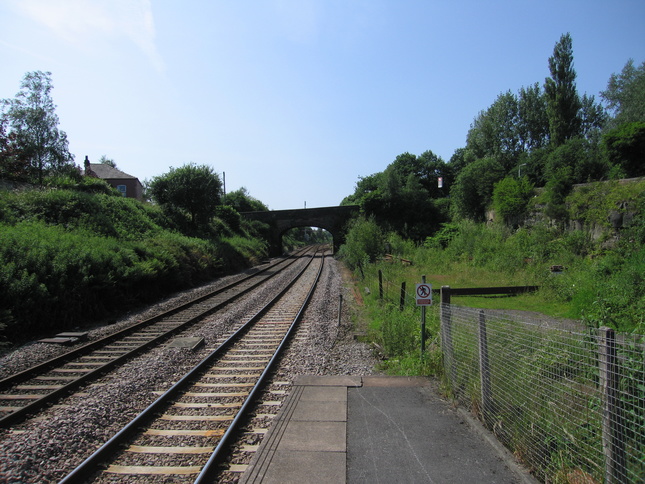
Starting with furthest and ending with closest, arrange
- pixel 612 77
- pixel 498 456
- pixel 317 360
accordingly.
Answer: pixel 612 77 < pixel 317 360 < pixel 498 456

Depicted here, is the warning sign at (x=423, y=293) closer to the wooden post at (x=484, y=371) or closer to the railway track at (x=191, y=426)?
the wooden post at (x=484, y=371)

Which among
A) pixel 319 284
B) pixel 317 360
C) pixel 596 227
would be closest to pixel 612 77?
pixel 596 227

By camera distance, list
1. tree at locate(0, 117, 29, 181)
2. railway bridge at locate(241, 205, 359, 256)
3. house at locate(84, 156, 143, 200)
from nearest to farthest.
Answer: tree at locate(0, 117, 29, 181), railway bridge at locate(241, 205, 359, 256), house at locate(84, 156, 143, 200)

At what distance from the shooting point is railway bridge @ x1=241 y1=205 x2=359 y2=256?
48125 millimetres

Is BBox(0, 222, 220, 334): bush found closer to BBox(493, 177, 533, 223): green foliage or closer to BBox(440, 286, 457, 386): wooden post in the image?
BBox(440, 286, 457, 386): wooden post

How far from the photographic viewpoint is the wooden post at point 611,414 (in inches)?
107

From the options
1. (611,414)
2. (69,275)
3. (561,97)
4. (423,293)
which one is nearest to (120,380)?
(423,293)

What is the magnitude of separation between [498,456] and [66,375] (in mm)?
7038

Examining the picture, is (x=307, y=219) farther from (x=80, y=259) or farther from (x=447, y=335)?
(x=447, y=335)

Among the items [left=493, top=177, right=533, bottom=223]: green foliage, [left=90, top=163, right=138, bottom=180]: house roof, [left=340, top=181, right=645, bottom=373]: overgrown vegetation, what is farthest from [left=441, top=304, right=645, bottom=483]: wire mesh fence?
[left=90, top=163, right=138, bottom=180]: house roof

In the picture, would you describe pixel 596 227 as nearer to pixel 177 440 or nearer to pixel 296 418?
pixel 296 418

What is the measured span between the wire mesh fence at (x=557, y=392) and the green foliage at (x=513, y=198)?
→ 24346mm

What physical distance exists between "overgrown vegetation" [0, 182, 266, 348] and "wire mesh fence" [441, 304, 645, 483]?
1040 centimetres

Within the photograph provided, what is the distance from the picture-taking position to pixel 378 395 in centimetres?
582
